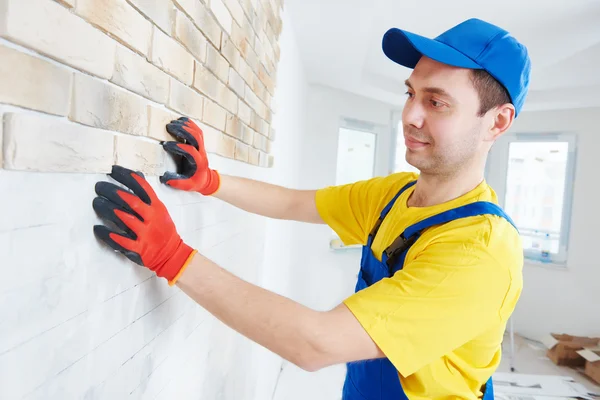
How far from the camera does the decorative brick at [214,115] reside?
113cm

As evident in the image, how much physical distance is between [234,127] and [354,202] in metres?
0.52

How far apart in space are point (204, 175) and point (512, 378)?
4.06 metres

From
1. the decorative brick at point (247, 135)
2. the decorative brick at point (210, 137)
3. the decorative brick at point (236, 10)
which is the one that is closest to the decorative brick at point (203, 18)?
the decorative brick at point (236, 10)

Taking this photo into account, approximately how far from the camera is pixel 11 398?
545 mm

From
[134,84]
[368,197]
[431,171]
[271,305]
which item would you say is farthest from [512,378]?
[134,84]

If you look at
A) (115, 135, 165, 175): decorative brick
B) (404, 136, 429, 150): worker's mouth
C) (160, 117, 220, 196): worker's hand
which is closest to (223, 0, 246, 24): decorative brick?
(160, 117, 220, 196): worker's hand

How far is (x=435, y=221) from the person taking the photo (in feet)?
3.61

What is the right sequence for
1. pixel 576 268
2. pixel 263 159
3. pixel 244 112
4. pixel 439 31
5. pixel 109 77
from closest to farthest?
pixel 109 77, pixel 244 112, pixel 263 159, pixel 439 31, pixel 576 268

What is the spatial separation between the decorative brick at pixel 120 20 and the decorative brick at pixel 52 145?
159 mm

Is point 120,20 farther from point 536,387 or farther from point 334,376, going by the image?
point 536,387

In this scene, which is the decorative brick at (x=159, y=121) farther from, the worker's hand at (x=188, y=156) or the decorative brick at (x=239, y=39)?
the decorative brick at (x=239, y=39)

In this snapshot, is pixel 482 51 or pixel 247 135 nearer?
pixel 482 51

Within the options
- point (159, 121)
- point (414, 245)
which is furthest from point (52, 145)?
point (414, 245)

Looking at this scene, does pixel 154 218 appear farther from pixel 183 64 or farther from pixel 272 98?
pixel 272 98
